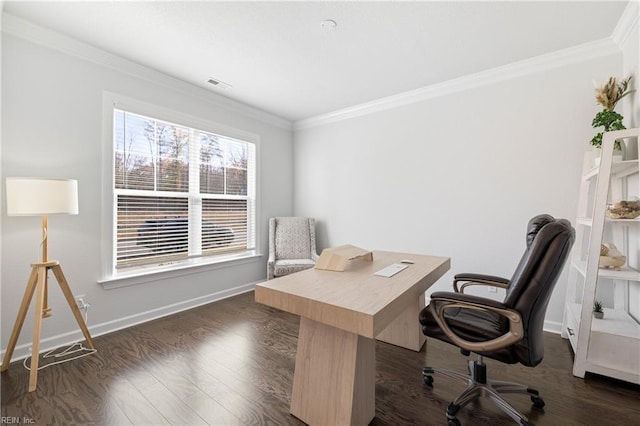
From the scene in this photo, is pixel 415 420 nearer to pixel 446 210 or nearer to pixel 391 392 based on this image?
pixel 391 392

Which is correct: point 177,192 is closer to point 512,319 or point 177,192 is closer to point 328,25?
point 328,25

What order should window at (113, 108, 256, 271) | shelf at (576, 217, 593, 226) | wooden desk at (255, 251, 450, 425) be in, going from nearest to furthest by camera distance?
wooden desk at (255, 251, 450, 425), shelf at (576, 217, 593, 226), window at (113, 108, 256, 271)

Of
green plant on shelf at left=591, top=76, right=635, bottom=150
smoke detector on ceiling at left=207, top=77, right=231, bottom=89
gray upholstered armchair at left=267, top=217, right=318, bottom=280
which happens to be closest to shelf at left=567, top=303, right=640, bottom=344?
green plant on shelf at left=591, top=76, right=635, bottom=150

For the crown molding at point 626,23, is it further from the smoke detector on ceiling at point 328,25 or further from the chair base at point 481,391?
the chair base at point 481,391

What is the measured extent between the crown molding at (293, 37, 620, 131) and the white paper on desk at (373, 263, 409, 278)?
2.28 metres

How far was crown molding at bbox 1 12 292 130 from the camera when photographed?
83.8 inches

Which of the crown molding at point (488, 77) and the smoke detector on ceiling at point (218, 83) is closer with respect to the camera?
the crown molding at point (488, 77)

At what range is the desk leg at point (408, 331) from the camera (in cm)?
230

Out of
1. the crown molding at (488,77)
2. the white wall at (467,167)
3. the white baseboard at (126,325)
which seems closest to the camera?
the white baseboard at (126,325)

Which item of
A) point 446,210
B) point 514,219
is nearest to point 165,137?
point 446,210

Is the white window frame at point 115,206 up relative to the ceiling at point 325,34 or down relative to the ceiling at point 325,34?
down

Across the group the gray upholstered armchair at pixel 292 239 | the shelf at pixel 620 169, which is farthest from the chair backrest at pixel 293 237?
the shelf at pixel 620 169

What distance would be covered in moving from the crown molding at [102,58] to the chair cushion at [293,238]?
1.68 m

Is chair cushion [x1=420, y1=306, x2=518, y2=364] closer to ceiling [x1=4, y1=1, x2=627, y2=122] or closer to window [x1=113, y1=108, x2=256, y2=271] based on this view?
ceiling [x1=4, y1=1, x2=627, y2=122]
